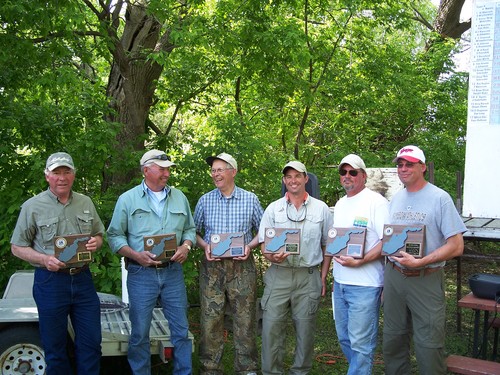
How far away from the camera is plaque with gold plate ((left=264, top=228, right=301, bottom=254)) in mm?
4453

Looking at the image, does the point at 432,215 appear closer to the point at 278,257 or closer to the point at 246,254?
the point at 278,257

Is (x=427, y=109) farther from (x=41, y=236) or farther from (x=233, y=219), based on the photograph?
(x=41, y=236)

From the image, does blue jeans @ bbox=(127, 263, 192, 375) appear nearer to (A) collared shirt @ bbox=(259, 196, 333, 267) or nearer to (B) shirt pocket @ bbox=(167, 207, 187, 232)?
(B) shirt pocket @ bbox=(167, 207, 187, 232)

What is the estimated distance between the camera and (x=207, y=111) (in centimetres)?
1087

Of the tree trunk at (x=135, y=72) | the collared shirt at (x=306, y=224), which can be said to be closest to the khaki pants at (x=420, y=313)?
the collared shirt at (x=306, y=224)

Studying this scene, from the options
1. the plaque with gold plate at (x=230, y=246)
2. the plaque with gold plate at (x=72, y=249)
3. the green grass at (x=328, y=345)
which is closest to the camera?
the plaque with gold plate at (x=72, y=249)

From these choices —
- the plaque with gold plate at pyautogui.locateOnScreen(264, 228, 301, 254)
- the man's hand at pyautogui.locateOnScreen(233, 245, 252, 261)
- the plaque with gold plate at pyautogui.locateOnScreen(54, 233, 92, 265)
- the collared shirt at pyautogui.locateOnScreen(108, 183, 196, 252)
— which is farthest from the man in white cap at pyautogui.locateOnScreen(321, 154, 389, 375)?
the plaque with gold plate at pyautogui.locateOnScreen(54, 233, 92, 265)

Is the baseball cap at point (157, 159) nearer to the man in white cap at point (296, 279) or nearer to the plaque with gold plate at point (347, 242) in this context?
the man in white cap at point (296, 279)

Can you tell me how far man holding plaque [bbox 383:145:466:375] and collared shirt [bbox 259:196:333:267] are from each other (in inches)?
22.8

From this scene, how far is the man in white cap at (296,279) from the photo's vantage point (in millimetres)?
4562

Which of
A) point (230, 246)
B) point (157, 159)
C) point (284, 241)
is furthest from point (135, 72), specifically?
point (284, 241)

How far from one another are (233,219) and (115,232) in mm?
1019

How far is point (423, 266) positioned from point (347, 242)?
57cm

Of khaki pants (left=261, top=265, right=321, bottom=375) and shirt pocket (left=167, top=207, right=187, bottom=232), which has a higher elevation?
shirt pocket (left=167, top=207, right=187, bottom=232)
